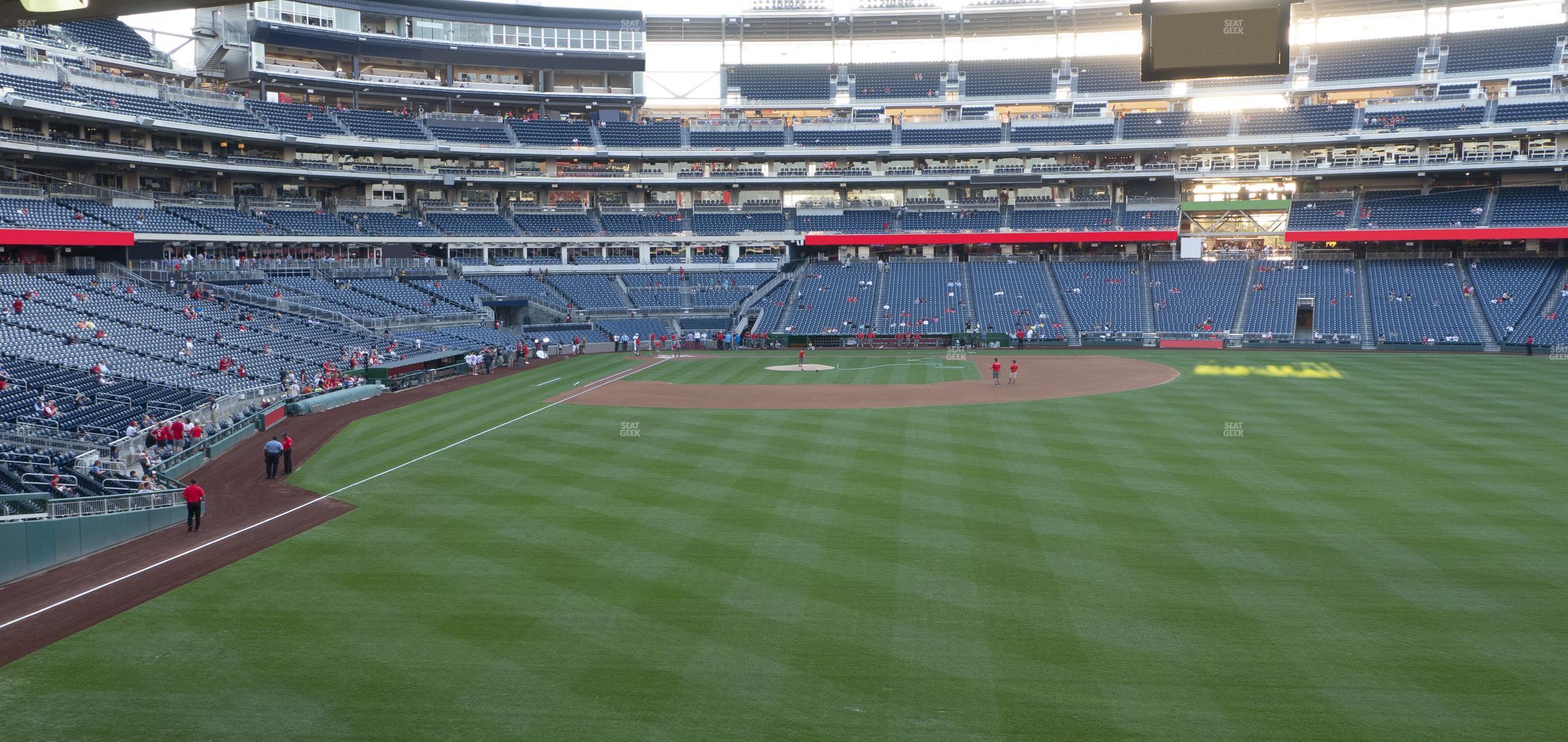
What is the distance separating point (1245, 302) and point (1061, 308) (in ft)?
39.1

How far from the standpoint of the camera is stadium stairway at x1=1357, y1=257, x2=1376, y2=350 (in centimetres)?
5728

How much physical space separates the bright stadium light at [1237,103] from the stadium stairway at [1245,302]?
13785 millimetres

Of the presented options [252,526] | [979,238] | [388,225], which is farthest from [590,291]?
[252,526]

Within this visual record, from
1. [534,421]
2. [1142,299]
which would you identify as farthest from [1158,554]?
[1142,299]

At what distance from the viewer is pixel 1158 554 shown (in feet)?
55.1

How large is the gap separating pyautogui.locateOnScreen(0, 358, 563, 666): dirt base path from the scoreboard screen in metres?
17.1

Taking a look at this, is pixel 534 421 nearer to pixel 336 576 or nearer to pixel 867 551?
pixel 336 576

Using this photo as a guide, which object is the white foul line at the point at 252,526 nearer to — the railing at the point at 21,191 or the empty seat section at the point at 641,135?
the railing at the point at 21,191

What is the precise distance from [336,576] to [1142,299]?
60.6m

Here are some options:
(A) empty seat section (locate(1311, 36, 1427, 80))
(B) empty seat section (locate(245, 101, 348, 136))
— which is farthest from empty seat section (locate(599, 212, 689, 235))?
(A) empty seat section (locate(1311, 36, 1427, 80))

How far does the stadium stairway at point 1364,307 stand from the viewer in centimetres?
5728

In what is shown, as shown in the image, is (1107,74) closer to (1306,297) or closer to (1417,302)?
(1306,297)

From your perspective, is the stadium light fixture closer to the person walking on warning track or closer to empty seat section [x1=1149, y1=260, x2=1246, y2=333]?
the person walking on warning track

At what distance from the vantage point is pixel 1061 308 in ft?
219
